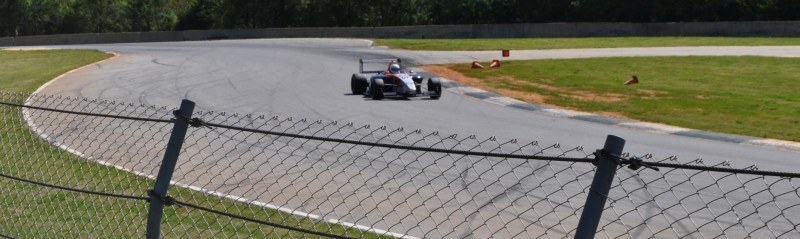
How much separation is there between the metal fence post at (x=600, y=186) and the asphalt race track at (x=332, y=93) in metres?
9.39

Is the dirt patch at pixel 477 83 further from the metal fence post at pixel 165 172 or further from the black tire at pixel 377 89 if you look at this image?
the metal fence post at pixel 165 172

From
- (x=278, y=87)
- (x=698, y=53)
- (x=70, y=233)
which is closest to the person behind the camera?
(x=70, y=233)

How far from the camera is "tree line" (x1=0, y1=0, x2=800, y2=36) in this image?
60594 millimetres

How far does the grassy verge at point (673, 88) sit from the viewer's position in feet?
58.6

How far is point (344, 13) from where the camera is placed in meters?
81.4

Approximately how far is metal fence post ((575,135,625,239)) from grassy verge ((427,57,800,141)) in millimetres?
12577

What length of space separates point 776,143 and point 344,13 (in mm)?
68072

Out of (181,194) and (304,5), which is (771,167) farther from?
(304,5)

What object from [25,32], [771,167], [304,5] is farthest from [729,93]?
[25,32]

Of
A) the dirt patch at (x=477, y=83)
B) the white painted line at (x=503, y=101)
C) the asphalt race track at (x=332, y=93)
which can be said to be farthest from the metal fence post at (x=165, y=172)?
the dirt patch at (x=477, y=83)

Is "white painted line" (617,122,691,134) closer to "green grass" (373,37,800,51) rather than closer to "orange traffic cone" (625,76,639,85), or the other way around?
"orange traffic cone" (625,76,639,85)

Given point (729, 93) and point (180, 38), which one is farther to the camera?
point (180, 38)

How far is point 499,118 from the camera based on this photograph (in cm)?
1795

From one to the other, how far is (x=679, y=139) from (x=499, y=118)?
12.1 ft
